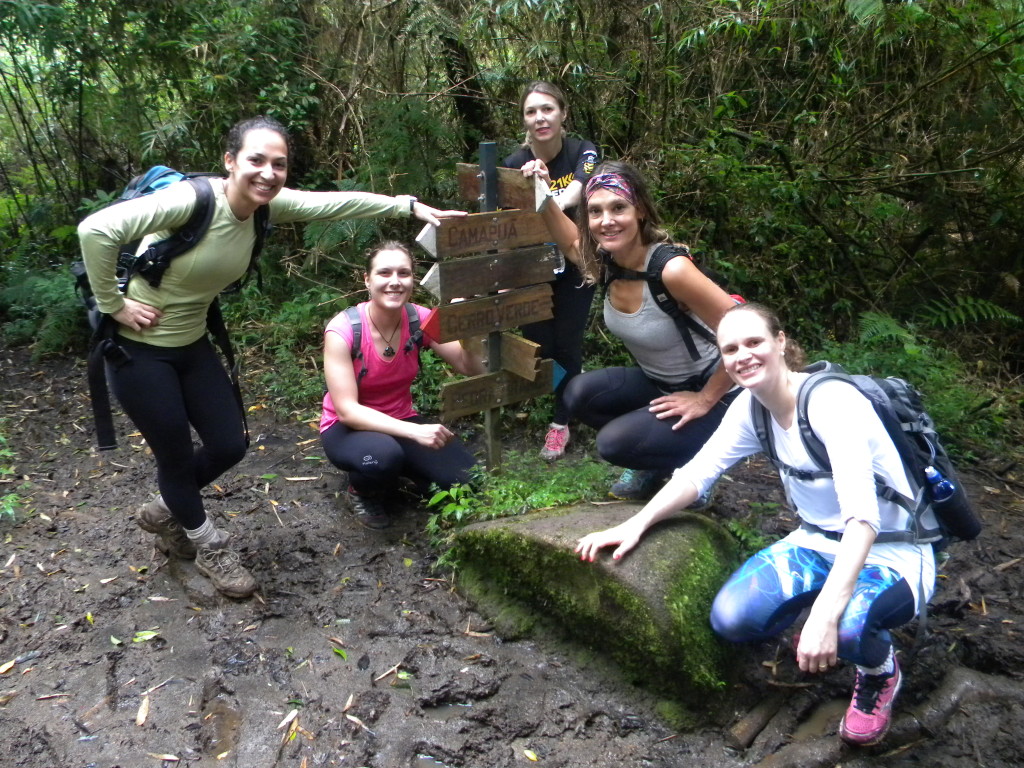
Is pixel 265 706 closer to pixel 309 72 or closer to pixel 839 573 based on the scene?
pixel 839 573

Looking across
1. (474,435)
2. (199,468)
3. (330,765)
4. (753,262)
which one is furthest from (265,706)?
(753,262)

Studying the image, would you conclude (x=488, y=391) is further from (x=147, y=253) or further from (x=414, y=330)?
(x=147, y=253)

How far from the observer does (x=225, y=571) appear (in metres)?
3.79

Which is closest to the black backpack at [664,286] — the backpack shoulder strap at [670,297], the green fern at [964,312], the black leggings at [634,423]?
the backpack shoulder strap at [670,297]

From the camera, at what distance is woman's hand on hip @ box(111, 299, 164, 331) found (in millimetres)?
3217

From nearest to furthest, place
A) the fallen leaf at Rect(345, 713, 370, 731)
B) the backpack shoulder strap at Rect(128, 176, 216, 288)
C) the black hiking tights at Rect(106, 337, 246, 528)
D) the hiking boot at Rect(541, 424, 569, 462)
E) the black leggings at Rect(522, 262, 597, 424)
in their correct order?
the fallen leaf at Rect(345, 713, 370, 731)
the backpack shoulder strap at Rect(128, 176, 216, 288)
the black hiking tights at Rect(106, 337, 246, 528)
the black leggings at Rect(522, 262, 597, 424)
the hiking boot at Rect(541, 424, 569, 462)

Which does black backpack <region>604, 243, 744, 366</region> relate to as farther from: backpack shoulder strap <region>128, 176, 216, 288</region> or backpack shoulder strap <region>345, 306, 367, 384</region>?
backpack shoulder strap <region>128, 176, 216, 288</region>

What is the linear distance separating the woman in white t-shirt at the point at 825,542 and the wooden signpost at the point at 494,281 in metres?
1.34

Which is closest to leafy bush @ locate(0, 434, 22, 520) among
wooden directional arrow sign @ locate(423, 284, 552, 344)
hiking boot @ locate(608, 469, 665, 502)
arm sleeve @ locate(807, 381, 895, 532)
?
wooden directional arrow sign @ locate(423, 284, 552, 344)

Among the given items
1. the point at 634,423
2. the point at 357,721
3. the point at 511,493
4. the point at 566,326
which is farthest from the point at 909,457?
the point at 566,326

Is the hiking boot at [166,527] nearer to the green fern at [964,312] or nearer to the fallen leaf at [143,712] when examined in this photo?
the fallen leaf at [143,712]

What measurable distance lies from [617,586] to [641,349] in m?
1.14

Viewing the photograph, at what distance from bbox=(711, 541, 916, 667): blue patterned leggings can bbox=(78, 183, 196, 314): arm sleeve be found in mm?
2484

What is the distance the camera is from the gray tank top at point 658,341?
353 centimetres
